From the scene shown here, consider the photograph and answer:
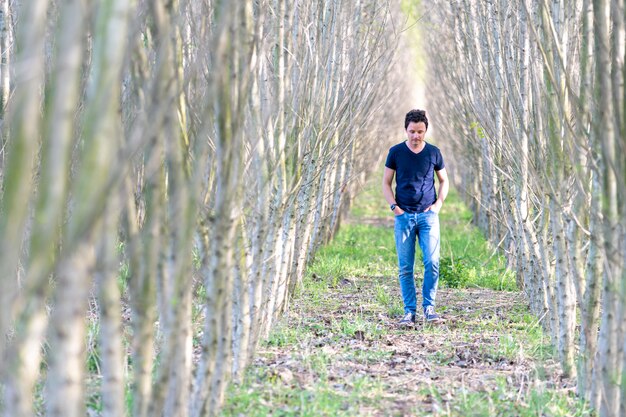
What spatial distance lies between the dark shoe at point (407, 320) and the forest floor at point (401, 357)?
0.25ft

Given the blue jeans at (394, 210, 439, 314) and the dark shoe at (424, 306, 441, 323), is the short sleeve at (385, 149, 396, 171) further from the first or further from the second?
the dark shoe at (424, 306, 441, 323)

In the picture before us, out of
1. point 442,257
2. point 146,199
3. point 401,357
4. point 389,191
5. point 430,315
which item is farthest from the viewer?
point 442,257

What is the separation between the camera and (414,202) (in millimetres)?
7574

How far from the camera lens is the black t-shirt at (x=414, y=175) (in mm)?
7547

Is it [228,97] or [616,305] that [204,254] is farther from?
[616,305]

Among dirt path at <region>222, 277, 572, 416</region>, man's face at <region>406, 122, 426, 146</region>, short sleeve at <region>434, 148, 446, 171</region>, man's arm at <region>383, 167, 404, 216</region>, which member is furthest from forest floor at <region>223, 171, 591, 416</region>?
man's face at <region>406, 122, 426, 146</region>

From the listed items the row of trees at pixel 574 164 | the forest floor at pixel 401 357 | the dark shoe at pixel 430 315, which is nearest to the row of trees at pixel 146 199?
the forest floor at pixel 401 357

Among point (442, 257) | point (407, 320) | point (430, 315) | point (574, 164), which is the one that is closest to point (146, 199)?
point (574, 164)

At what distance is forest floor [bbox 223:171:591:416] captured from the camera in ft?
16.6

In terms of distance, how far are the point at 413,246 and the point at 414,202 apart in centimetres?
36

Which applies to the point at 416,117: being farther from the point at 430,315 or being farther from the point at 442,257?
the point at 442,257

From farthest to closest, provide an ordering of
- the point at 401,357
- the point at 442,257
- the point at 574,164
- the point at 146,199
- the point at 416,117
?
1. the point at 442,257
2. the point at 416,117
3. the point at 401,357
4. the point at 574,164
5. the point at 146,199

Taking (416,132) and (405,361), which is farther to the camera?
(416,132)

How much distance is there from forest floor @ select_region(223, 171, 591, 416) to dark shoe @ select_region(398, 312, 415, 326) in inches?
3.0
